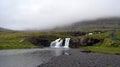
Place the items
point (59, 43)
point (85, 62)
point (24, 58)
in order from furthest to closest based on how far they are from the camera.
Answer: point (59, 43) < point (24, 58) < point (85, 62)

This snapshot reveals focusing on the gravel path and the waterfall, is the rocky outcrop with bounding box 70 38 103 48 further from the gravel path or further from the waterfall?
the gravel path

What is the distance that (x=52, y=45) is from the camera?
193875 mm

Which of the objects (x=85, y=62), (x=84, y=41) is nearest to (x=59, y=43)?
(x=84, y=41)

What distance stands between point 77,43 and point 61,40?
15.4 meters

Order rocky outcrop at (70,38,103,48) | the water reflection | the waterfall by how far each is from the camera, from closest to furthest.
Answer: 1. the water reflection
2. rocky outcrop at (70,38,103,48)
3. the waterfall

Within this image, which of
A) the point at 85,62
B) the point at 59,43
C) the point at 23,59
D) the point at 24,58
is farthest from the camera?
the point at 59,43

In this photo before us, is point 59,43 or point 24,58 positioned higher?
point 24,58

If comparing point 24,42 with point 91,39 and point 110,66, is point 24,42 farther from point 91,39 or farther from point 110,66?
point 110,66

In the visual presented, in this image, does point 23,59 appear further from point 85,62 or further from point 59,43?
point 59,43

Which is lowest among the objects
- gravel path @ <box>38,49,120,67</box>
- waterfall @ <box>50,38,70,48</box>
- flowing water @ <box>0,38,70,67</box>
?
waterfall @ <box>50,38,70,48</box>

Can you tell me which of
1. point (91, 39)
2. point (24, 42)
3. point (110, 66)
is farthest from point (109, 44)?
point (110, 66)

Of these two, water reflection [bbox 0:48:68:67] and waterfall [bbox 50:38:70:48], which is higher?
water reflection [bbox 0:48:68:67]

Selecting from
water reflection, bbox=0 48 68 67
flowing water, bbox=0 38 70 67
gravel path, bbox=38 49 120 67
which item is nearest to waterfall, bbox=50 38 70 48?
flowing water, bbox=0 38 70 67

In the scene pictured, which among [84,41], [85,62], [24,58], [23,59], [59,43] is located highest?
[85,62]
